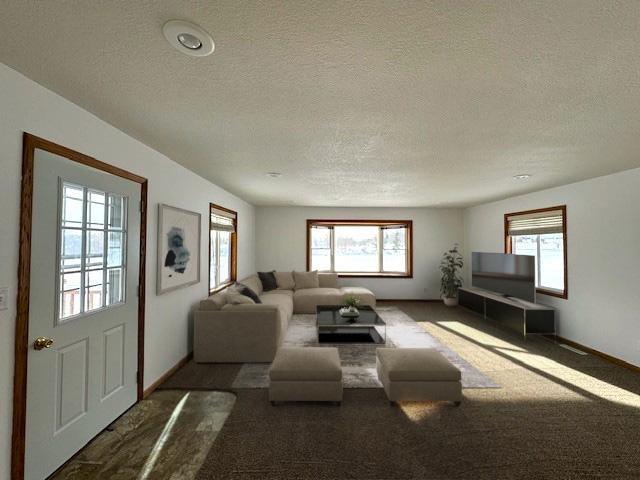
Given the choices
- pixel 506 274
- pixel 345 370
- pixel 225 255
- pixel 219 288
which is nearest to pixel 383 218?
pixel 506 274

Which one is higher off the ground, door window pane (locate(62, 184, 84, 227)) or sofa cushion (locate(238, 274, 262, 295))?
door window pane (locate(62, 184, 84, 227))

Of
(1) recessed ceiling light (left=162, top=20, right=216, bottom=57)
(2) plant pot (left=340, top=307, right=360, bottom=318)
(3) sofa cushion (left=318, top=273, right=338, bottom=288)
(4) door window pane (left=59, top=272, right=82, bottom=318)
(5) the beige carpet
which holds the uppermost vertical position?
(1) recessed ceiling light (left=162, top=20, right=216, bottom=57)

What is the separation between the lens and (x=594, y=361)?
11.9 ft

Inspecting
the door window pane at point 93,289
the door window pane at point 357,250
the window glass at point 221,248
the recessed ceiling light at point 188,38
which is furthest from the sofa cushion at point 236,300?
the door window pane at point 357,250

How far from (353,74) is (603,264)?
14.2 ft

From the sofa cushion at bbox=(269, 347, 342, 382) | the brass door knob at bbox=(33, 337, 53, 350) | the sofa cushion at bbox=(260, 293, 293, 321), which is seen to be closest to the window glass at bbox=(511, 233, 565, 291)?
the sofa cushion at bbox=(269, 347, 342, 382)

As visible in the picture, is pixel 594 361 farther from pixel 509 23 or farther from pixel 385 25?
pixel 385 25

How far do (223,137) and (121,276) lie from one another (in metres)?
1.45

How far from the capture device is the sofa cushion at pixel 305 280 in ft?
21.5

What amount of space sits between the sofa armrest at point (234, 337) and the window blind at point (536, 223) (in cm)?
447

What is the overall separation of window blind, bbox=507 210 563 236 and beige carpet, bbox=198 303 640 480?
7.41 feet

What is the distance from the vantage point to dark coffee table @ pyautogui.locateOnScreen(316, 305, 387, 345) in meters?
4.12

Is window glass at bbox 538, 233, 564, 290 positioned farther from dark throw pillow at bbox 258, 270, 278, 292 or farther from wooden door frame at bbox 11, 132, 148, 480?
wooden door frame at bbox 11, 132, 148, 480

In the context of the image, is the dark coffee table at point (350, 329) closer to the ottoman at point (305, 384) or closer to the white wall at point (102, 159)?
the ottoman at point (305, 384)
